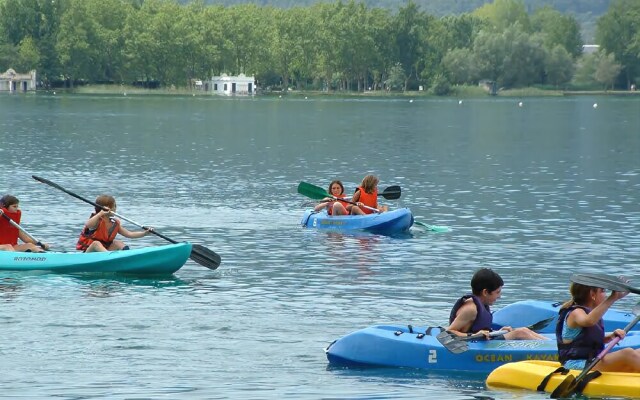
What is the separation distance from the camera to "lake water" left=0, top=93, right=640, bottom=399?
16.8 metres

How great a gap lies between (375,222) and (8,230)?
362 inches

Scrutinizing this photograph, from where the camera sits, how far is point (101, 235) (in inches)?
942

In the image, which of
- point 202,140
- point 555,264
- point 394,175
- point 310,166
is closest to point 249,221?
point 555,264

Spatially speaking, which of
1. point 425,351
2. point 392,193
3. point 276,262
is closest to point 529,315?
point 425,351

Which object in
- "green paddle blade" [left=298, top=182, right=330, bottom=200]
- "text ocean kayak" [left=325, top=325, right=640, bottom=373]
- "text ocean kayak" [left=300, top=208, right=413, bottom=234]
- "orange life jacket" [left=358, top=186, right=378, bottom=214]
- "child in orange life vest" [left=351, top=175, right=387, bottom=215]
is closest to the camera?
"text ocean kayak" [left=325, top=325, right=640, bottom=373]

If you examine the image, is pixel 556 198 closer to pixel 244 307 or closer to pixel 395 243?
pixel 395 243

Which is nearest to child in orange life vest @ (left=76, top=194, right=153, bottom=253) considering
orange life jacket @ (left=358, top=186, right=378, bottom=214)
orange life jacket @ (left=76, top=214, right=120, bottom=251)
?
orange life jacket @ (left=76, top=214, right=120, bottom=251)

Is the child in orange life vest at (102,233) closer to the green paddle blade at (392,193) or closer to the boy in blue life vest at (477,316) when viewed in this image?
the boy in blue life vest at (477,316)

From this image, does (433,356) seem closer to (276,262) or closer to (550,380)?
(550,380)

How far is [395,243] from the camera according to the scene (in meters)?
29.8

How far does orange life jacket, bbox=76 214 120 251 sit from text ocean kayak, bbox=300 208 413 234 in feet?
25.8

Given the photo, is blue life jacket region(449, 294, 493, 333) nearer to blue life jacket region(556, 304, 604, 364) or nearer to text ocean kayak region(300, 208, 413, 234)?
blue life jacket region(556, 304, 604, 364)

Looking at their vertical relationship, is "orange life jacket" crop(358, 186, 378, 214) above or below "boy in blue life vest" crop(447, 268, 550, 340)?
below

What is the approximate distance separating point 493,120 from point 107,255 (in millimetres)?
92806
